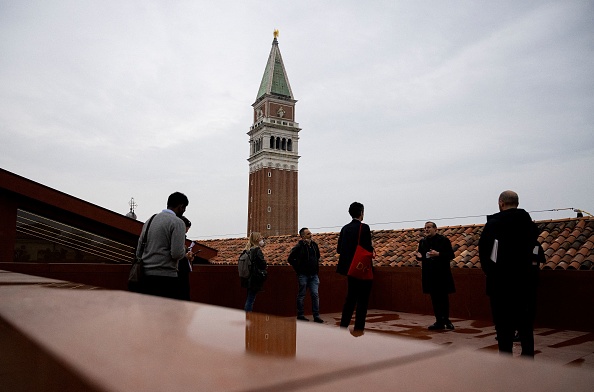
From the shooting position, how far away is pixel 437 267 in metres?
8.00

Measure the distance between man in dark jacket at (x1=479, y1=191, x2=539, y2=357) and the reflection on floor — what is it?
2.51 feet

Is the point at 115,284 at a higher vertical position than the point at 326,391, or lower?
lower

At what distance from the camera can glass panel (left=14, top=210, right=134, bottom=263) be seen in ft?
30.7

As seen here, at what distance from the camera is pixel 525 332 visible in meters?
4.44

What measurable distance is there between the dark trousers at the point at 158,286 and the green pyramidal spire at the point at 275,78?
6614 centimetres

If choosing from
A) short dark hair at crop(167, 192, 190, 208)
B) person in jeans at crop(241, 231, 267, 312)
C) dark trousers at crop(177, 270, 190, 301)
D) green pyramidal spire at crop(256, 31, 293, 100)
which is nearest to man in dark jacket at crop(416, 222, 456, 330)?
person in jeans at crop(241, 231, 267, 312)

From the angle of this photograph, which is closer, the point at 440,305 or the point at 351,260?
the point at 351,260

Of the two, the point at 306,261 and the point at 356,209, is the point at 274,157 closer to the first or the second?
the point at 306,261

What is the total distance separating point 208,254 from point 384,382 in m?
11.3

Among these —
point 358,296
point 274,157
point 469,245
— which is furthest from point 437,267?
point 274,157

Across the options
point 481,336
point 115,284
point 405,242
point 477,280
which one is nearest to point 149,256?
point 115,284

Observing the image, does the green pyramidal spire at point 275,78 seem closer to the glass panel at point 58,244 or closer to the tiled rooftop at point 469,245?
the tiled rooftop at point 469,245

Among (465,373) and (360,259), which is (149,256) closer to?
(360,259)

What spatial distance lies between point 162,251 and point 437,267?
533cm
